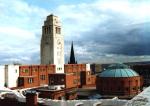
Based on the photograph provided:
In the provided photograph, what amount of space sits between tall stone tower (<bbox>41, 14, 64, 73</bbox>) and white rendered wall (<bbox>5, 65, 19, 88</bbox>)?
20001mm

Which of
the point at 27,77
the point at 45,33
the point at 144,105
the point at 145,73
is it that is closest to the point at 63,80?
the point at 27,77

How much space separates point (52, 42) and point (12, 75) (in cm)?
2216

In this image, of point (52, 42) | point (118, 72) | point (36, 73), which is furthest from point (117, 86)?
point (52, 42)

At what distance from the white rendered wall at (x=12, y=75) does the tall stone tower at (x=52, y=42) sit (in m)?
20.0

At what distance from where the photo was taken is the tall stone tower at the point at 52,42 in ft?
299

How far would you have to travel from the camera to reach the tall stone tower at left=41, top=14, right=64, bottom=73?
9106 centimetres

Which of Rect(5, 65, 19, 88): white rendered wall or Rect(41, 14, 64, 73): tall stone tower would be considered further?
Rect(41, 14, 64, 73): tall stone tower

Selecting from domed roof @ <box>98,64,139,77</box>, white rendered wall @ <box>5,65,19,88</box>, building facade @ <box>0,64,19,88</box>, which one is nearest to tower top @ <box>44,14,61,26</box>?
white rendered wall @ <box>5,65,19,88</box>

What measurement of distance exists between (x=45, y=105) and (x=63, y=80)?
44.3 meters

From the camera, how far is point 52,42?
91312 mm

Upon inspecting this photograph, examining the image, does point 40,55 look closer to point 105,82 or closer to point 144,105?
point 105,82

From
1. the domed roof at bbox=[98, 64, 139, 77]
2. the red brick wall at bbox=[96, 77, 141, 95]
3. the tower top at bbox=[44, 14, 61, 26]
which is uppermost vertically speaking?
the tower top at bbox=[44, 14, 61, 26]

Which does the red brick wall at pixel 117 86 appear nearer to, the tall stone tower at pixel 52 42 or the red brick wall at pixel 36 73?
the red brick wall at pixel 36 73

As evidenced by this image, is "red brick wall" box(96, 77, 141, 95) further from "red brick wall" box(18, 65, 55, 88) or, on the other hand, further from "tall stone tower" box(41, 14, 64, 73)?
"tall stone tower" box(41, 14, 64, 73)
